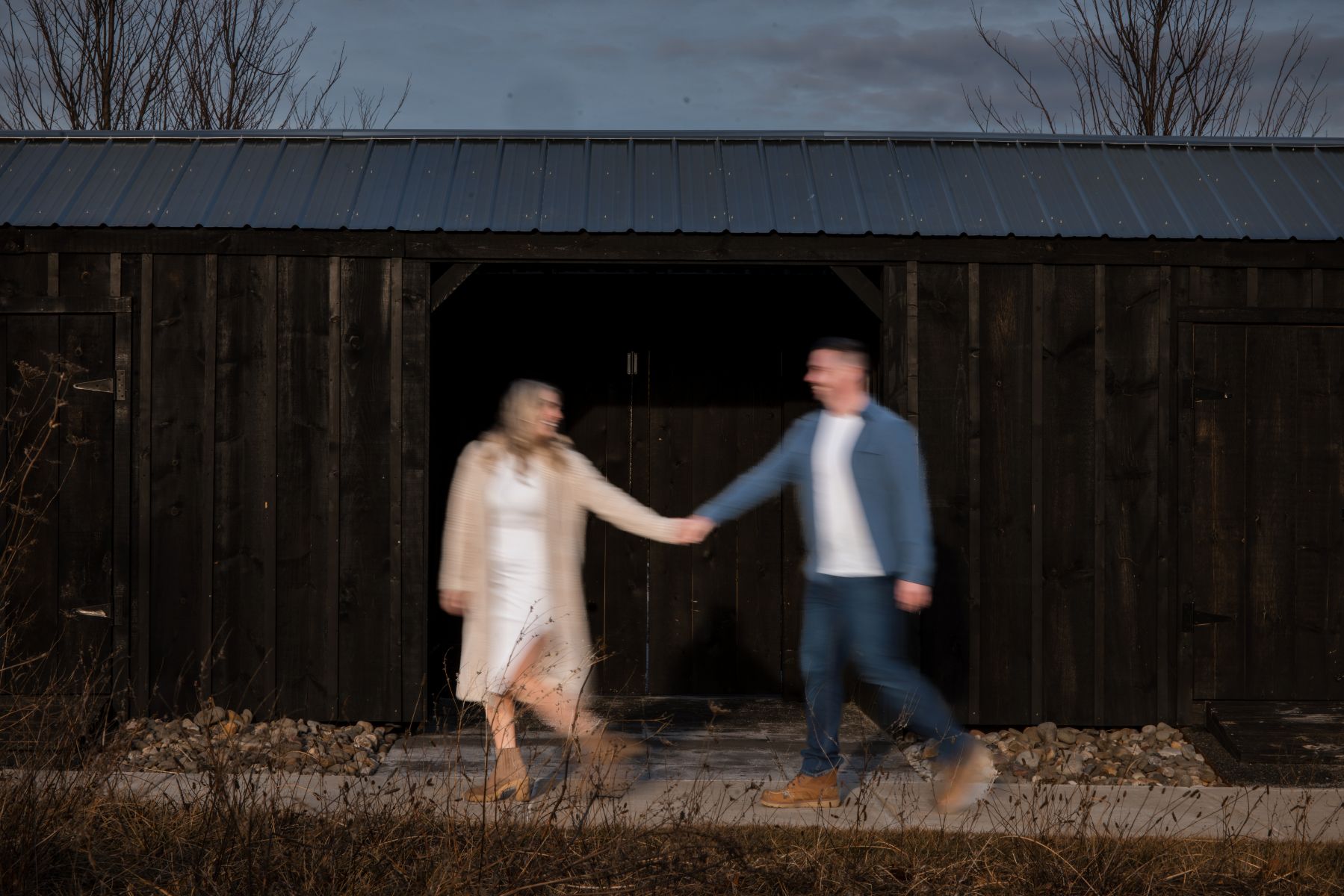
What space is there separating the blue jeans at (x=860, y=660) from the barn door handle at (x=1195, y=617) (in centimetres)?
269

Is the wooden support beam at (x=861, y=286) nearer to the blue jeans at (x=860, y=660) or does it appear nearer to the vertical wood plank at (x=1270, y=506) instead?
the vertical wood plank at (x=1270, y=506)

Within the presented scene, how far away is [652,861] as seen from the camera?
3.91 meters

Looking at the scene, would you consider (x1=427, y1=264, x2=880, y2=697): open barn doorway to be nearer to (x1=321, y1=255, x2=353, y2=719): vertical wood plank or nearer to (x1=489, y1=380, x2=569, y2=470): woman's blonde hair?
(x1=321, y1=255, x2=353, y2=719): vertical wood plank

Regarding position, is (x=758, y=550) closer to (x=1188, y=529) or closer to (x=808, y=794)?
(x=1188, y=529)

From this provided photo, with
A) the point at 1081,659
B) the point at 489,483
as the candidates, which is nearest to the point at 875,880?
the point at 489,483

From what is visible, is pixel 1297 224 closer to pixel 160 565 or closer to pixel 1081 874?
pixel 1081 874

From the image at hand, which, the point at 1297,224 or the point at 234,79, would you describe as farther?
the point at 234,79

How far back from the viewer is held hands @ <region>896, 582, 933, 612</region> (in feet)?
15.5

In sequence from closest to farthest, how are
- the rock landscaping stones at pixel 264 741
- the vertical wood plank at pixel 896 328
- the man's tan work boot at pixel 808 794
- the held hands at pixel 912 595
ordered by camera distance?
the held hands at pixel 912 595, the man's tan work boot at pixel 808 794, the rock landscaping stones at pixel 264 741, the vertical wood plank at pixel 896 328

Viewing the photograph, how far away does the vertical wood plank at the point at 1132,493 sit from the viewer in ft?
23.3

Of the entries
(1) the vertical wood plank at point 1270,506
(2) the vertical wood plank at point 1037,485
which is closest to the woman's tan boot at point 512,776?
(2) the vertical wood plank at point 1037,485

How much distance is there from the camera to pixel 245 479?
7.12 meters

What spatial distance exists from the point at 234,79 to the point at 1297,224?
13290 mm

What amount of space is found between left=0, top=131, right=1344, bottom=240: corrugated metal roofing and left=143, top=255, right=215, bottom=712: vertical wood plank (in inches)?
15.6
